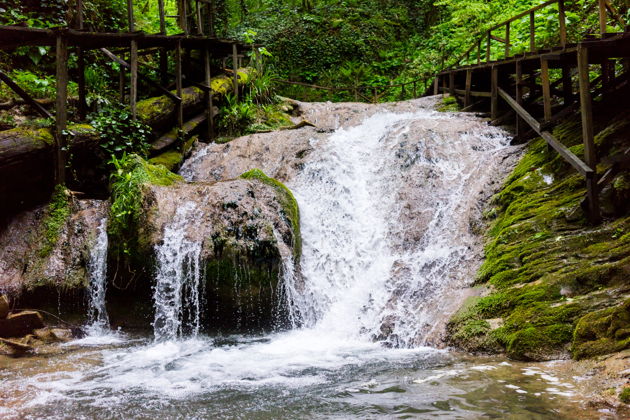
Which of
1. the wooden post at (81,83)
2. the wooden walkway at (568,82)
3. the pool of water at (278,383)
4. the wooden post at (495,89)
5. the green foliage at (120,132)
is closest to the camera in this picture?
the pool of water at (278,383)

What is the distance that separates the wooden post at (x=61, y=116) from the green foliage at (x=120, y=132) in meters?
0.86

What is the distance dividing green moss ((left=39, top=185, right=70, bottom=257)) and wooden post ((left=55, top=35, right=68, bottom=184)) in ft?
1.03

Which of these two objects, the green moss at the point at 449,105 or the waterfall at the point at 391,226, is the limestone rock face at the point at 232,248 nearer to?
the waterfall at the point at 391,226

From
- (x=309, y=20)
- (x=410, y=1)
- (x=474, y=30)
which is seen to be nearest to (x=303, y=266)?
(x=474, y=30)

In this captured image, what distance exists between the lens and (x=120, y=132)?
10.9 m

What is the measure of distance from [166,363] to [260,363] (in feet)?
4.08

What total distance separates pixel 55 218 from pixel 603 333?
28.5 feet

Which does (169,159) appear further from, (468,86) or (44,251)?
(468,86)

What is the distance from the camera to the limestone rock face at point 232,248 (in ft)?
27.0

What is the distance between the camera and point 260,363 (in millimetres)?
6582

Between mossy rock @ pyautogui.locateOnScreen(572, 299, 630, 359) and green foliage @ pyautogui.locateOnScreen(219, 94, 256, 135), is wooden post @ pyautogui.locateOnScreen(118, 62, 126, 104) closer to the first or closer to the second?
green foliage @ pyautogui.locateOnScreen(219, 94, 256, 135)

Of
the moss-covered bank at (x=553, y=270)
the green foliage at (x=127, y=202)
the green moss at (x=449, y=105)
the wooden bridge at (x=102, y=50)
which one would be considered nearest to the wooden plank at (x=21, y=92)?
the wooden bridge at (x=102, y=50)

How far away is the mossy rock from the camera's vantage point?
5.18 metres

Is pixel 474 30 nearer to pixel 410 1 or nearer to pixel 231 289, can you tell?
pixel 410 1
